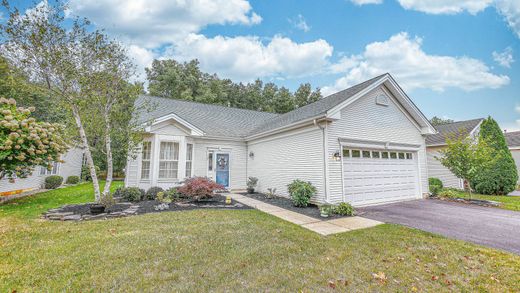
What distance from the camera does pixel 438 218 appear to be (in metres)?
6.82

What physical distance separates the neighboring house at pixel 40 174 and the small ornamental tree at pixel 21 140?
2303 millimetres

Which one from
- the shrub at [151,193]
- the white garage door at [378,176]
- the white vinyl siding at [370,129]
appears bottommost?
the shrub at [151,193]

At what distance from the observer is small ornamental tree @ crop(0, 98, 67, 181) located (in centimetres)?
406

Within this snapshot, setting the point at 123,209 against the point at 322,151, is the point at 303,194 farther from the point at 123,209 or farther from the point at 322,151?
the point at 123,209

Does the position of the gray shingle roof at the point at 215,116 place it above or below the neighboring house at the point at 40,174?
above

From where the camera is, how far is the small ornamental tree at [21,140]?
406 cm

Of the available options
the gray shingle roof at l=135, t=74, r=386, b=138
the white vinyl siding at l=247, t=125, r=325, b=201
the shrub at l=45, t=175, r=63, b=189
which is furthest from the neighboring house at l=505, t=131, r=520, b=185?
the shrub at l=45, t=175, r=63, b=189

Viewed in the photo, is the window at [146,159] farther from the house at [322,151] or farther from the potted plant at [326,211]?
the potted plant at [326,211]

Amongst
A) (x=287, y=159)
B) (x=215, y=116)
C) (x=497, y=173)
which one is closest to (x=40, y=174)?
(x=215, y=116)

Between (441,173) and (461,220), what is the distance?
10198 millimetres

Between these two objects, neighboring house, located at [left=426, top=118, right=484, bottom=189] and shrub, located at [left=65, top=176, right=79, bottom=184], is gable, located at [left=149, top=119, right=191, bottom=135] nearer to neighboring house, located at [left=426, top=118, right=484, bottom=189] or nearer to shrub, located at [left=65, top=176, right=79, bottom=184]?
shrub, located at [left=65, top=176, right=79, bottom=184]

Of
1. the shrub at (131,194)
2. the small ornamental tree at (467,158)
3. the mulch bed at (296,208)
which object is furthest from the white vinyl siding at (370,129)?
the shrub at (131,194)

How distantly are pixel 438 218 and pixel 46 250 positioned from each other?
32.1ft

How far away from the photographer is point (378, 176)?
30.6 ft
